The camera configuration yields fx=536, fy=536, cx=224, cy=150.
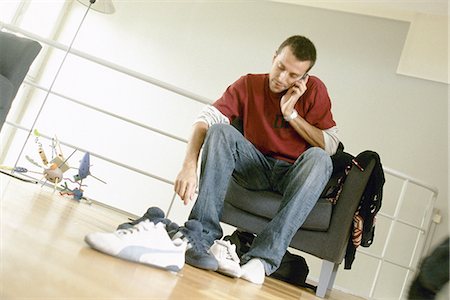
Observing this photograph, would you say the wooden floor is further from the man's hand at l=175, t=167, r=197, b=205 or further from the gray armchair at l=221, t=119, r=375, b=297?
the gray armchair at l=221, t=119, r=375, b=297

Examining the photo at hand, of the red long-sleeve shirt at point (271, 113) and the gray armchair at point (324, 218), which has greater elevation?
the red long-sleeve shirt at point (271, 113)

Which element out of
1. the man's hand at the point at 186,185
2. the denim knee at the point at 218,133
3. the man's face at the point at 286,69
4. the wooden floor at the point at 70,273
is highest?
the man's face at the point at 286,69

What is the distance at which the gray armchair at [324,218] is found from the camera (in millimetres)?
2010

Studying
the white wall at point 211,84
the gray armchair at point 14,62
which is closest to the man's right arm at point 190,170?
the gray armchair at point 14,62

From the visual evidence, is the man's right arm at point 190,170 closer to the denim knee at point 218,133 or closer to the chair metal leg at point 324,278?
the denim knee at point 218,133

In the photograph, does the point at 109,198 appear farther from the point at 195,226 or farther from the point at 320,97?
the point at 195,226

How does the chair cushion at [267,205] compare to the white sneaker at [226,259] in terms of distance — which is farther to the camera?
the chair cushion at [267,205]

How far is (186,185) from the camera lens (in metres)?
1.61

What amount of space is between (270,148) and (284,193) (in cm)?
24

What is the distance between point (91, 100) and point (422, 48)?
311 centimetres

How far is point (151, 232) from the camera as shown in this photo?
1.15m

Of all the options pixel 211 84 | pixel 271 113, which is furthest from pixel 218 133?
pixel 211 84

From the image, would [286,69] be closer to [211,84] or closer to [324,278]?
[324,278]

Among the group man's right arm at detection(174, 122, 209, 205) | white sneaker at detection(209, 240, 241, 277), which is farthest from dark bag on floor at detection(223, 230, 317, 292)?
white sneaker at detection(209, 240, 241, 277)
